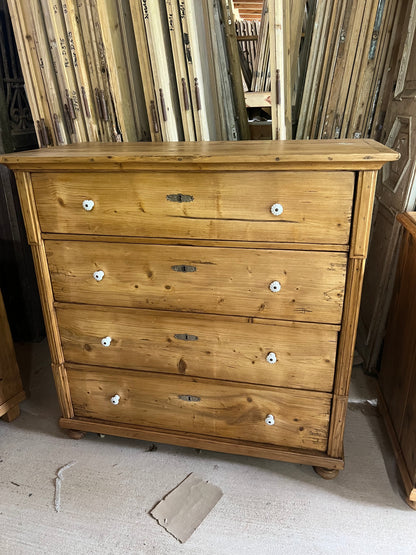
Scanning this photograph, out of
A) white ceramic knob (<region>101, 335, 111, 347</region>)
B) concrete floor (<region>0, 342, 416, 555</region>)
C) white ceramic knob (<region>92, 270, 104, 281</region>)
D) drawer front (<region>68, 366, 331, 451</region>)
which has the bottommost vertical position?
concrete floor (<region>0, 342, 416, 555</region>)

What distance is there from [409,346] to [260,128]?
141 centimetres

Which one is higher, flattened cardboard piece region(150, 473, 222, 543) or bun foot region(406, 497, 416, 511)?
bun foot region(406, 497, 416, 511)

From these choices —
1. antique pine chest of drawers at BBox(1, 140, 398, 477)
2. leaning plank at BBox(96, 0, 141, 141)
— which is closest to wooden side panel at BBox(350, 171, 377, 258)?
antique pine chest of drawers at BBox(1, 140, 398, 477)

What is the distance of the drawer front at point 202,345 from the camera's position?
1494 millimetres

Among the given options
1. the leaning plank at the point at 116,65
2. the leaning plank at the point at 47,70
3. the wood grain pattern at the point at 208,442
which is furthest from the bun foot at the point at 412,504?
the leaning plank at the point at 47,70

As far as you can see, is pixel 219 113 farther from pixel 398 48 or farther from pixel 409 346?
pixel 409 346

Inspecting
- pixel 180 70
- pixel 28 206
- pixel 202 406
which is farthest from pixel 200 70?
pixel 202 406

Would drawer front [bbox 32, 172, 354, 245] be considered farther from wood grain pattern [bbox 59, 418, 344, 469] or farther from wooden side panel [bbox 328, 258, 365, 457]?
wood grain pattern [bbox 59, 418, 344, 469]

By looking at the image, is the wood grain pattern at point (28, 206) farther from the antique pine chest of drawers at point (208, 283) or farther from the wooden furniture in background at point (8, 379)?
the wooden furniture in background at point (8, 379)

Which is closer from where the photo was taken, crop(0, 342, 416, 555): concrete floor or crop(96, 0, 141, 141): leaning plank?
crop(0, 342, 416, 555): concrete floor

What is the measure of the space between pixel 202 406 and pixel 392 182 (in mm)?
1383

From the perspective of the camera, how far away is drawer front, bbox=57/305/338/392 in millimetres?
1494

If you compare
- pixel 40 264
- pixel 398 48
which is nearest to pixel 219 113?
pixel 398 48

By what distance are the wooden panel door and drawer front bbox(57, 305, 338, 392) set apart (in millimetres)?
757
